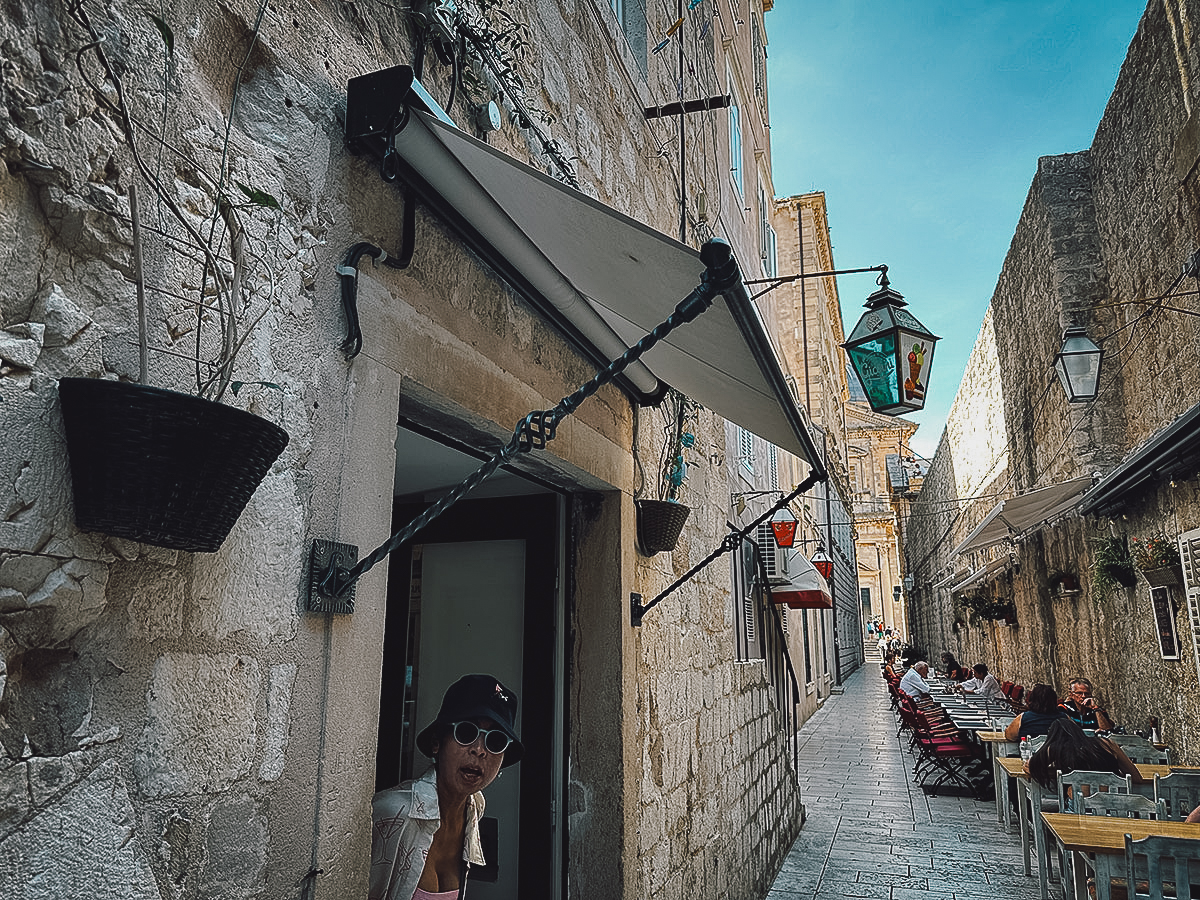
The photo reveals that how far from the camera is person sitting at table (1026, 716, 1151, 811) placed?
5.37m

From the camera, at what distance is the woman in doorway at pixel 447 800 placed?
2.17 metres

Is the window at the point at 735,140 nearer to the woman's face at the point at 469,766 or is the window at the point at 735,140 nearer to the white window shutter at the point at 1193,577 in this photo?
the white window shutter at the point at 1193,577

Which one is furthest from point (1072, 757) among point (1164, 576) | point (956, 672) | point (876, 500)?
point (876, 500)

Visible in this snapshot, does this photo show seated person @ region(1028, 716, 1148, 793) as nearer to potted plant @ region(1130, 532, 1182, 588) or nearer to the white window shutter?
the white window shutter

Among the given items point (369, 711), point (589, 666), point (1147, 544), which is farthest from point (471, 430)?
point (1147, 544)

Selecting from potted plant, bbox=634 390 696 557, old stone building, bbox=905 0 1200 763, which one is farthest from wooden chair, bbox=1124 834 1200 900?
old stone building, bbox=905 0 1200 763

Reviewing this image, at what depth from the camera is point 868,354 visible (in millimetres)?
4684

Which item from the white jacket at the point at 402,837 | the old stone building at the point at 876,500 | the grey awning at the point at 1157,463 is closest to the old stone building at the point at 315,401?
the white jacket at the point at 402,837

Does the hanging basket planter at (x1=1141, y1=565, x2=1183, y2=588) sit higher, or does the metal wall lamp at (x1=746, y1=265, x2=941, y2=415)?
the metal wall lamp at (x1=746, y1=265, x2=941, y2=415)

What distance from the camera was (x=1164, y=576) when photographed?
21.6 ft

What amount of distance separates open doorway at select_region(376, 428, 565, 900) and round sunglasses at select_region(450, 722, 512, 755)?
90 centimetres

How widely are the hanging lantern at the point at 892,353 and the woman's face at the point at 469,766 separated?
10.7 ft

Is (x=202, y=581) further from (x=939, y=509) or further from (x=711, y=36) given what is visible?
(x=939, y=509)

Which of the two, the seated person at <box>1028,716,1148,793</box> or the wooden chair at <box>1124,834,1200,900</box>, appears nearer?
the wooden chair at <box>1124,834,1200,900</box>
